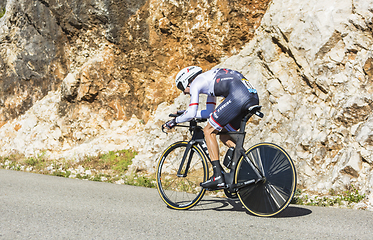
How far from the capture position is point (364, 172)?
5230 millimetres

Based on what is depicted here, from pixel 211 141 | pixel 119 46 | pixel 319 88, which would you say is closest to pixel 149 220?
pixel 211 141

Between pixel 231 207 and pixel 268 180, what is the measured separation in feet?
3.09

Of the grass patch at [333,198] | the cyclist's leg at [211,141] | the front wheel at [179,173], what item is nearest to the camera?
the cyclist's leg at [211,141]

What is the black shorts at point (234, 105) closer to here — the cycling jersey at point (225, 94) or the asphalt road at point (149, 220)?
the cycling jersey at point (225, 94)

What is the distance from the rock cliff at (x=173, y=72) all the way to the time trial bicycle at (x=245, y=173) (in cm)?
158

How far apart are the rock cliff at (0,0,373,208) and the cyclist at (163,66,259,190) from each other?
228 centimetres

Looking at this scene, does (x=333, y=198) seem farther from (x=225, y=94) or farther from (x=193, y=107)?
(x=193, y=107)

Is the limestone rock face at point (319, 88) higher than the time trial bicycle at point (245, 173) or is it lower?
higher

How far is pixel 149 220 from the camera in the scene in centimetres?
399

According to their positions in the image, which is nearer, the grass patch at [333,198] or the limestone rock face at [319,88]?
the grass patch at [333,198]

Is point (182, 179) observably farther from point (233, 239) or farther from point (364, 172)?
point (364, 172)

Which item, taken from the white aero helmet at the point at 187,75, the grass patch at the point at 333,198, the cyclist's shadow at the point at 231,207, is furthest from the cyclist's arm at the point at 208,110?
the grass patch at the point at 333,198

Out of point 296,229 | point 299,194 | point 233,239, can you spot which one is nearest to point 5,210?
point 233,239

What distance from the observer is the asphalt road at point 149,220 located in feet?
11.3
